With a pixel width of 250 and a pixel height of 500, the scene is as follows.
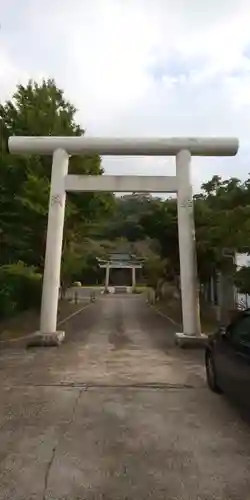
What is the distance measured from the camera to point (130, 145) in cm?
1289

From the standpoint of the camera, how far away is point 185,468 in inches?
168

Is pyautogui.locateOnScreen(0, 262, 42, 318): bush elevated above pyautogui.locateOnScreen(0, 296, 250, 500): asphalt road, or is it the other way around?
pyautogui.locateOnScreen(0, 262, 42, 318): bush

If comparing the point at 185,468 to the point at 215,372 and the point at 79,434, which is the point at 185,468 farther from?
the point at 215,372

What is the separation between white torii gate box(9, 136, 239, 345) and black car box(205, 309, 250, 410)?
5.03 meters

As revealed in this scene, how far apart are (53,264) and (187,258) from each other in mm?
3280

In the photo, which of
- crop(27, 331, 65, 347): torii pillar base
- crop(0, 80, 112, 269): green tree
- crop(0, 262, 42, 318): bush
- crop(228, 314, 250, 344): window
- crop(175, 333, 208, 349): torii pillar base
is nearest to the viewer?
crop(228, 314, 250, 344): window

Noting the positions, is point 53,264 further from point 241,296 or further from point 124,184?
point 241,296

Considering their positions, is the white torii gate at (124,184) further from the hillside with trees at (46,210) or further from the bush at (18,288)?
the bush at (18,288)

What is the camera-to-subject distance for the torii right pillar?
1248 centimetres

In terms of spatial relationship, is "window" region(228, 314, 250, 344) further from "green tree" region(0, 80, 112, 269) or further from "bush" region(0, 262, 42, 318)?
"green tree" region(0, 80, 112, 269)

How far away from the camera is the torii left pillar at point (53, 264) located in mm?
12484

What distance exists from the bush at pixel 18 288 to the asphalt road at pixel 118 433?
4.97m

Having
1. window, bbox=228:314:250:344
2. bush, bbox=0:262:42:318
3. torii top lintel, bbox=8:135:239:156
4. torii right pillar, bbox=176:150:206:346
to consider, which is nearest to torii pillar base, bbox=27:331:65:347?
bush, bbox=0:262:42:318

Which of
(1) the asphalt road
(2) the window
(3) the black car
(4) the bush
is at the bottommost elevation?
(1) the asphalt road
